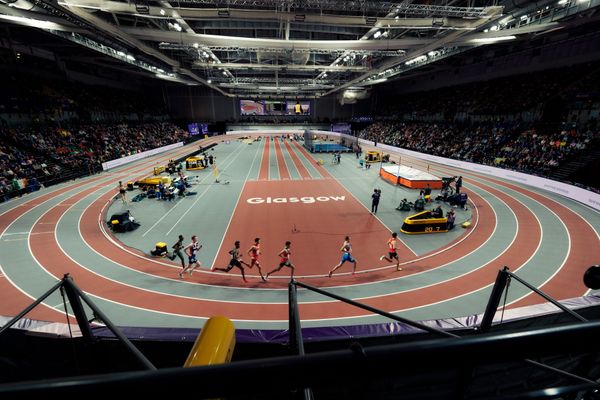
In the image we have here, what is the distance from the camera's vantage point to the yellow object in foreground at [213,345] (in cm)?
303

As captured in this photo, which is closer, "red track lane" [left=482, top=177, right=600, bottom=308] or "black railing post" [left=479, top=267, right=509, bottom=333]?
"black railing post" [left=479, top=267, right=509, bottom=333]

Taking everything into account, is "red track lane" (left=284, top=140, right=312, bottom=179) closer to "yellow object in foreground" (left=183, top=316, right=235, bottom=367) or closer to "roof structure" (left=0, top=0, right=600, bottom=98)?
"roof structure" (left=0, top=0, right=600, bottom=98)

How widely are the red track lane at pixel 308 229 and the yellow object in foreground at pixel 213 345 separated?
8311 millimetres

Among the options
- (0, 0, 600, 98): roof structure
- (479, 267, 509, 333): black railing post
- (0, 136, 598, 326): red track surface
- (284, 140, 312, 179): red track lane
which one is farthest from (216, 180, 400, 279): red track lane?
(0, 0, 600, 98): roof structure

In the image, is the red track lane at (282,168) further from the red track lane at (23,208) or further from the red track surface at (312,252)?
the red track lane at (23,208)

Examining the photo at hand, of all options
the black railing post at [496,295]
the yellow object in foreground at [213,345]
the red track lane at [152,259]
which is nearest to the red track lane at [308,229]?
the red track lane at [152,259]

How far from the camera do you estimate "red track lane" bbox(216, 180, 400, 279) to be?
12875 mm

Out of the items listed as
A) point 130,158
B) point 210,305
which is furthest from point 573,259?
point 130,158

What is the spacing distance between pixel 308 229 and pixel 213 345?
499 inches

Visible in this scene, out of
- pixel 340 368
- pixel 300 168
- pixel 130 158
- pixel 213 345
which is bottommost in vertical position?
pixel 300 168

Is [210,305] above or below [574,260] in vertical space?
below

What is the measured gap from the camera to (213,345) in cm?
322

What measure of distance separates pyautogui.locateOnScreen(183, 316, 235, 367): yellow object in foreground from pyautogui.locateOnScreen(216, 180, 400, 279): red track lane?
8.31 metres

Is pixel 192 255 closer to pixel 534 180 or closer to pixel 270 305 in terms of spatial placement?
pixel 270 305
